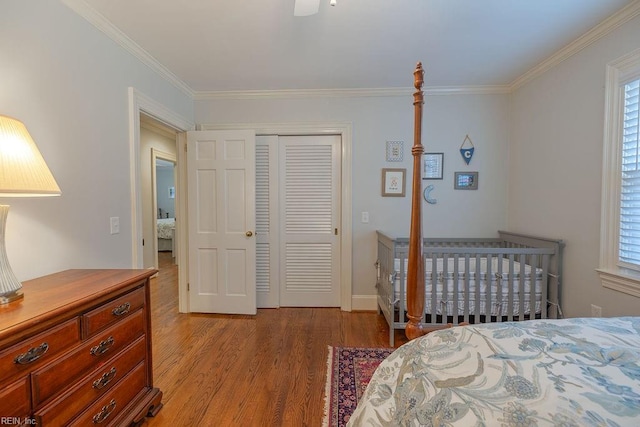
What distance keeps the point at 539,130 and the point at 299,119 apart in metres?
2.34

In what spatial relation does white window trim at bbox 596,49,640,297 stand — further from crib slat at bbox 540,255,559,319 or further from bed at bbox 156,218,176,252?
bed at bbox 156,218,176,252

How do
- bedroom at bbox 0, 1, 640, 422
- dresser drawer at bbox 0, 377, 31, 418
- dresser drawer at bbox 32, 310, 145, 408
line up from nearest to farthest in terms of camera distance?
dresser drawer at bbox 0, 377, 31, 418 → dresser drawer at bbox 32, 310, 145, 408 → bedroom at bbox 0, 1, 640, 422

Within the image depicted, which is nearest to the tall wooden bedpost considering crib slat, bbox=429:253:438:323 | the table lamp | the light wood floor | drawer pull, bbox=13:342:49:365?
the light wood floor

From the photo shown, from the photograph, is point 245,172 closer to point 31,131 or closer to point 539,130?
point 31,131

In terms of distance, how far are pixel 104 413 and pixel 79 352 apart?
356mm

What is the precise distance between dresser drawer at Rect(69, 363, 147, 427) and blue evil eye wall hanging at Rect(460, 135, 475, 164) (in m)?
3.29

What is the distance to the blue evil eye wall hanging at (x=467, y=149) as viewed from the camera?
296 cm

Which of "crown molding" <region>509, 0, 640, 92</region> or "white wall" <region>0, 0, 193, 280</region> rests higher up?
"crown molding" <region>509, 0, 640, 92</region>

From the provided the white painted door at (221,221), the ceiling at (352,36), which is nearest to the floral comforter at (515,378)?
the ceiling at (352,36)

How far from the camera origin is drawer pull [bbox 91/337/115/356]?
3.91 ft

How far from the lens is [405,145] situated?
2996 mm

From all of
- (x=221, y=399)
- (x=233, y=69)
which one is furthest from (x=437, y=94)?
(x=221, y=399)

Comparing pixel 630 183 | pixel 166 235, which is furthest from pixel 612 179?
pixel 166 235

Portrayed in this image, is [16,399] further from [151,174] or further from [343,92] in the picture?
[151,174]
